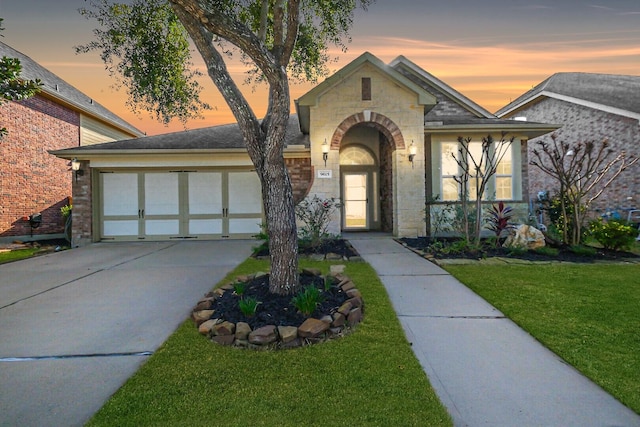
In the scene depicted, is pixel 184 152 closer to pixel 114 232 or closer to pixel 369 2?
pixel 114 232

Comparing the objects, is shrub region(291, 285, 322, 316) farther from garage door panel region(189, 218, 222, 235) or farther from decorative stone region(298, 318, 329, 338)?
garage door panel region(189, 218, 222, 235)

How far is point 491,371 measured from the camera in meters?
2.68

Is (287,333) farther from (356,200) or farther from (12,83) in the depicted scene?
(356,200)

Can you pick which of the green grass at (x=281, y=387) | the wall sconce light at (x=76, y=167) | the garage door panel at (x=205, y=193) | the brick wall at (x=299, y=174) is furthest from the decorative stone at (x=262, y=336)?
the wall sconce light at (x=76, y=167)

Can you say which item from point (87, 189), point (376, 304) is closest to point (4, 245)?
point (87, 189)

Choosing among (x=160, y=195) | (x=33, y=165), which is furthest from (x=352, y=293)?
(x=33, y=165)

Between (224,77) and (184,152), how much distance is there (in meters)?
7.07

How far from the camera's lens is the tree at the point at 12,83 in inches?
245

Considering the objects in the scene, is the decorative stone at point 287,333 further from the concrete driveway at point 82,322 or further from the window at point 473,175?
the window at point 473,175

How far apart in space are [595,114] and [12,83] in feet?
61.2

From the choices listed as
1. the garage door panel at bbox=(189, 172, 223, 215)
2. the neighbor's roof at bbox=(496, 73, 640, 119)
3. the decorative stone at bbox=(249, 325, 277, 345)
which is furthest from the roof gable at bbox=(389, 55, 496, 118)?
the decorative stone at bbox=(249, 325, 277, 345)

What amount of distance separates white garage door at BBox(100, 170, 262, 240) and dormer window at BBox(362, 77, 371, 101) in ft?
14.4

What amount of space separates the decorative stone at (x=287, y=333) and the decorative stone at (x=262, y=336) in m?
0.06

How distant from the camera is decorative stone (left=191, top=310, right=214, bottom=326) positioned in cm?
358
